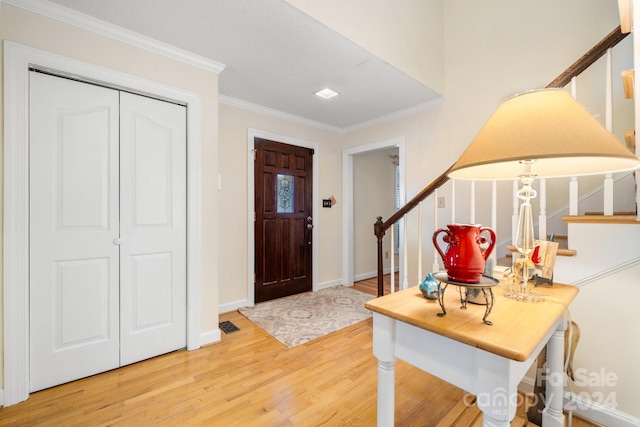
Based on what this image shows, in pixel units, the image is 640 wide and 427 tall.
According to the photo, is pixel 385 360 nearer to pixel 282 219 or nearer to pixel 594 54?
pixel 594 54

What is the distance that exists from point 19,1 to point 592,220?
11.0 feet

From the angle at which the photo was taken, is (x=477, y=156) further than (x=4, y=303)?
No

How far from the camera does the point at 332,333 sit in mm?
2480

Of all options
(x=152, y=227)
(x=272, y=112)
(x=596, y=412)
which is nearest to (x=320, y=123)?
(x=272, y=112)

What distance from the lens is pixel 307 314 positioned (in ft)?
9.61

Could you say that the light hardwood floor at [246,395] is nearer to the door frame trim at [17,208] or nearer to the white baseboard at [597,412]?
the white baseboard at [597,412]

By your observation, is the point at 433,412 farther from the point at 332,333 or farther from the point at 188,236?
the point at 188,236

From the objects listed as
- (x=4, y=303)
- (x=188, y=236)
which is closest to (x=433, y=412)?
(x=188, y=236)

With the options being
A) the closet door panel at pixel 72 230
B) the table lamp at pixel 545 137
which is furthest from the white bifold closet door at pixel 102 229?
the table lamp at pixel 545 137

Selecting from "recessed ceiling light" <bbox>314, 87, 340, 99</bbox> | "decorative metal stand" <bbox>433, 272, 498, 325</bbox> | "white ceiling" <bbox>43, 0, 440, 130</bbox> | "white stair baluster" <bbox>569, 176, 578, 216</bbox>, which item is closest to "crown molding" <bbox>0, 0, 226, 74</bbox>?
"white ceiling" <bbox>43, 0, 440, 130</bbox>

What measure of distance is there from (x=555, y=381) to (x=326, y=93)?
2801 millimetres

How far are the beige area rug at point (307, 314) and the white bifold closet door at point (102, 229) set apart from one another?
84 cm

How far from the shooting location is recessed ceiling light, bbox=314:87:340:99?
278cm

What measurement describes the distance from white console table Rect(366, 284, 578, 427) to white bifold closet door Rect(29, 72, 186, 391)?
1.80 meters
